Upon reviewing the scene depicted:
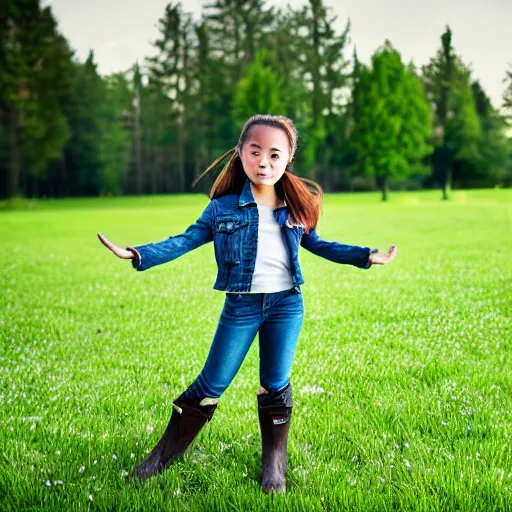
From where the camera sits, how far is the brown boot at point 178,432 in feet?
13.4

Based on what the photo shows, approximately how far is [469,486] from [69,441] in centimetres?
287

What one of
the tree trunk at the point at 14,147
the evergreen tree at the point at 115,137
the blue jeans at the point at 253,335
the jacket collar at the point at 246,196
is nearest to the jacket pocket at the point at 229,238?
the jacket collar at the point at 246,196

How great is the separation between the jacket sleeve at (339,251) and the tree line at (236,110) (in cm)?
5130

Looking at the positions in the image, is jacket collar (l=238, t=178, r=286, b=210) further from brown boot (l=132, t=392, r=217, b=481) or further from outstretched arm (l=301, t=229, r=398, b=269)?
brown boot (l=132, t=392, r=217, b=481)

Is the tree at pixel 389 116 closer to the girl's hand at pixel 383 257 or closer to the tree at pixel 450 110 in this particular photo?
the tree at pixel 450 110

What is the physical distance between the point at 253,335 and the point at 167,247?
0.77m

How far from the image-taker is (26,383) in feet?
21.0

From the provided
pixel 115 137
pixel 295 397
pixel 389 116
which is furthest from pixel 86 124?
pixel 295 397

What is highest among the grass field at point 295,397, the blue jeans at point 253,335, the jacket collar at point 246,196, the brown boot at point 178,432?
the jacket collar at point 246,196

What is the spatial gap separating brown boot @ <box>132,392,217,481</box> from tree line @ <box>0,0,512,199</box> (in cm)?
5171

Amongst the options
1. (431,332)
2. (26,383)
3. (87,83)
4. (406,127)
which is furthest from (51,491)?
(87,83)

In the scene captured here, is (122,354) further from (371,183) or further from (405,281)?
(371,183)

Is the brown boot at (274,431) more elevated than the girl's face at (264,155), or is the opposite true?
the girl's face at (264,155)

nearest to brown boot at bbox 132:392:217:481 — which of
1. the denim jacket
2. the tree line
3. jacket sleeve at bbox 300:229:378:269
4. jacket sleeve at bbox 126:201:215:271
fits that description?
the denim jacket
